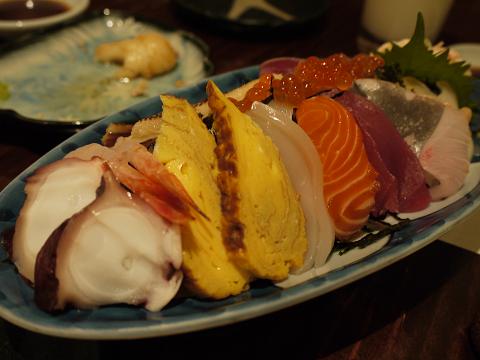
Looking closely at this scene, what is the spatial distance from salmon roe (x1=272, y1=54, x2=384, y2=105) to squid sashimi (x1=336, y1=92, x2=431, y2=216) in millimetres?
78

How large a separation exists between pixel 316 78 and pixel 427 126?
52 centimetres

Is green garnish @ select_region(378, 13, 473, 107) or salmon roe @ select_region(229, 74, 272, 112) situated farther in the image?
green garnish @ select_region(378, 13, 473, 107)

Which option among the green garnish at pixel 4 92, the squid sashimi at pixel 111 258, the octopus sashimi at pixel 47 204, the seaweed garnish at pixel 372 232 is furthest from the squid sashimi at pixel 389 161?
the green garnish at pixel 4 92

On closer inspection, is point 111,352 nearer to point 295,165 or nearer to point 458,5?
point 295,165

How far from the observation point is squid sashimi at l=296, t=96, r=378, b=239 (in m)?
1.73

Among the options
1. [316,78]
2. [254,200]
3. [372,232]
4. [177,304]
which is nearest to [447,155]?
[372,232]

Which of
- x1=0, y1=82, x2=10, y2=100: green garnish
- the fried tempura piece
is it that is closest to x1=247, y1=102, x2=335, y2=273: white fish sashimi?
the fried tempura piece

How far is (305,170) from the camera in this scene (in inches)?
66.2

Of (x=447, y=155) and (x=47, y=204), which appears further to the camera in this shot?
(x=447, y=155)

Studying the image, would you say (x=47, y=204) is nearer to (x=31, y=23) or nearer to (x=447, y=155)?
(x=447, y=155)

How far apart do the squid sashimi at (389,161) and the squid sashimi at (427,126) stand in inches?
3.7

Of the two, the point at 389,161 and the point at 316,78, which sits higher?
the point at 316,78

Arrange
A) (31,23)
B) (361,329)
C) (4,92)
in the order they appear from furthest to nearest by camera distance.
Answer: (31,23) < (4,92) < (361,329)

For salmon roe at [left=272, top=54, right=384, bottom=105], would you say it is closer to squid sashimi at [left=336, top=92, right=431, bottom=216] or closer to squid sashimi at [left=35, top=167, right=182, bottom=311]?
squid sashimi at [left=336, top=92, right=431, bottom=216]
